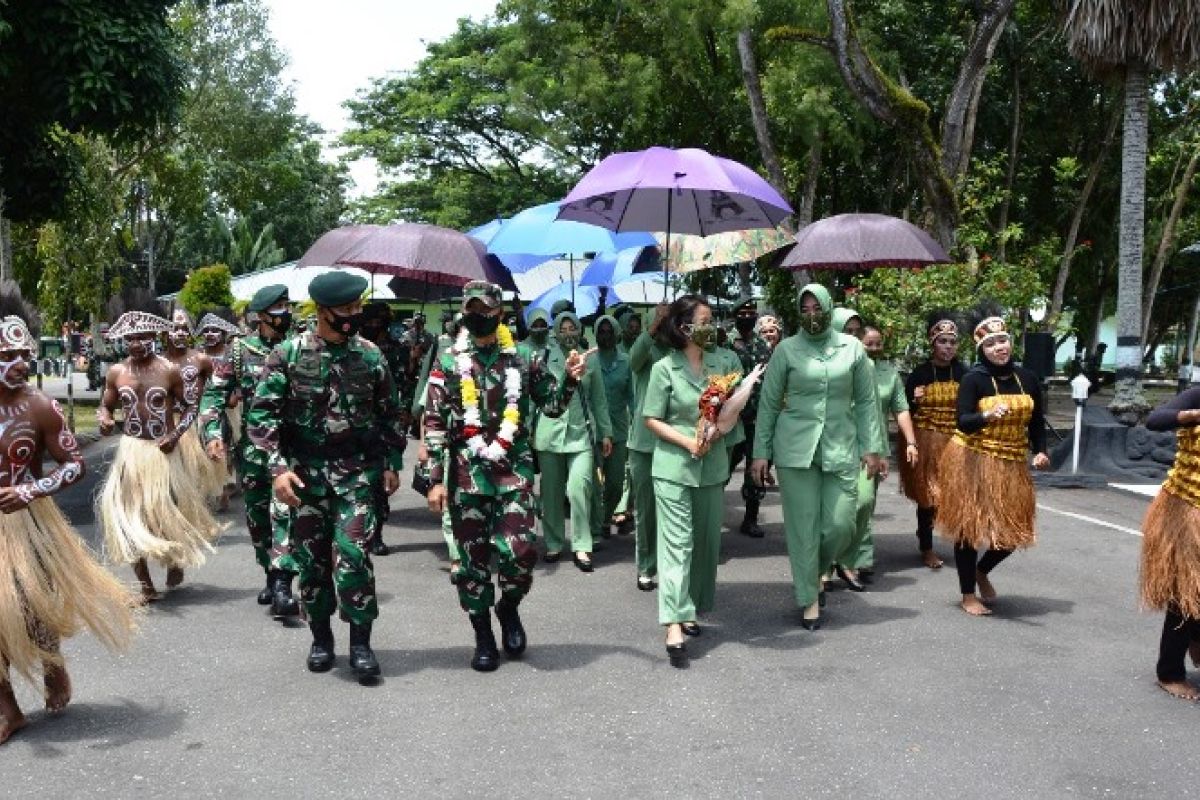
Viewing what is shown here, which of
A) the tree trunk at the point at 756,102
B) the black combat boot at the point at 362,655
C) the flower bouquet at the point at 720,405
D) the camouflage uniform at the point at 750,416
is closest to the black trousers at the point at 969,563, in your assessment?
the flower bouquet at the point at 720,405

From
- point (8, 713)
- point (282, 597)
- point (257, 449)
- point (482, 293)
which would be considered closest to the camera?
point (8, 713)

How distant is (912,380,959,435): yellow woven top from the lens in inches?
315

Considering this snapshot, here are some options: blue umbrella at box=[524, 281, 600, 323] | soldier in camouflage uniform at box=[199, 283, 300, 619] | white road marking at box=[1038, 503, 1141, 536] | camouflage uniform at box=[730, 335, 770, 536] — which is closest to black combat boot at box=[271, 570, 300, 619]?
soldier in camouflage uniform at box=[199, 283, 300, 619]

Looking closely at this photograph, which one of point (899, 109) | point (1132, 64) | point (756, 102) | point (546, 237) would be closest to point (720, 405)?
point (546, 237)

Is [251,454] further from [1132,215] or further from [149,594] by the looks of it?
[1132,215]

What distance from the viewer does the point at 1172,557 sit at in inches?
207

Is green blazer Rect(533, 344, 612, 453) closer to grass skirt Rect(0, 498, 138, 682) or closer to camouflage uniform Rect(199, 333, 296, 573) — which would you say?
camouflage uniform Rect(199, 333, 296, 573)

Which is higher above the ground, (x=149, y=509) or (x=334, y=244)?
(x=334, y=244)

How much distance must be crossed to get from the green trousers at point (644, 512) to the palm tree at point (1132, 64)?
8898 mm

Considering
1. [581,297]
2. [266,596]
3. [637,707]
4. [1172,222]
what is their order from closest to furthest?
1. [637,707]
2. [266,596]
3. [581,297]
4. [1172,222]

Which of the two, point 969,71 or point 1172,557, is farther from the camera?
point 969,71

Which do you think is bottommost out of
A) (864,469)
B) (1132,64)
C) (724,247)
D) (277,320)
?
(864,469)

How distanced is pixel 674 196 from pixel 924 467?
9.04ft

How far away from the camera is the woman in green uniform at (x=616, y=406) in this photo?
9.33 meters
